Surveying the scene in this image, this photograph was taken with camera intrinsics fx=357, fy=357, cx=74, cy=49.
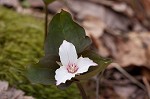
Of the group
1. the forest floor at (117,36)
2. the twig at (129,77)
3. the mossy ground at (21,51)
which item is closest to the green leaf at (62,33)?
the mossy ground at (21,51)

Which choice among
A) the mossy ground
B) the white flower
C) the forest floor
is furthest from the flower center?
the forest floor

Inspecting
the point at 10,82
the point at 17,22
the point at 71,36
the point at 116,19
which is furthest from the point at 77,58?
the point at 116,19

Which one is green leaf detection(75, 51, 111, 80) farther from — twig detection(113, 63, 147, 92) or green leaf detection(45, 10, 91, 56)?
twig detection(113, 63, 147, 92)

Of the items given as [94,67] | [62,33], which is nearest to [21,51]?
[62,33]

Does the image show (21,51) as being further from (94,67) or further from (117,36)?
(117,36)

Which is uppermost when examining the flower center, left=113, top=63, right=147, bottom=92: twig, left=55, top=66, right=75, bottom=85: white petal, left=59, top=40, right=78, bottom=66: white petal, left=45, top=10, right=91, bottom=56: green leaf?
left=113, top=63, right=147, bottom=92: twig

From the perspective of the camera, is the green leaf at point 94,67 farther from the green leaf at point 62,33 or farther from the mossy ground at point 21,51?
the mossy ground at point 21,51
